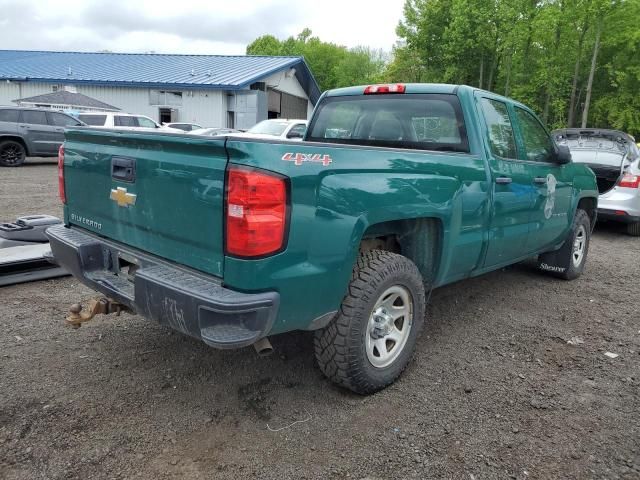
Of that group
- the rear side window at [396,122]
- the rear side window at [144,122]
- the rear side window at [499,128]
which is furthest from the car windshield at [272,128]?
the rear side window at [499,128]

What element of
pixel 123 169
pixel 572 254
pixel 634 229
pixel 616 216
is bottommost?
pixel 634 229

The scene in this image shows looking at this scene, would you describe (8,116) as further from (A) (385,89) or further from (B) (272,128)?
(A) (385,89)

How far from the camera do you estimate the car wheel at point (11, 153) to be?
14.4m

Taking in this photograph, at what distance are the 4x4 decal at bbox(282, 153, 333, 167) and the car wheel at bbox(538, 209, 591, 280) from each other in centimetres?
404

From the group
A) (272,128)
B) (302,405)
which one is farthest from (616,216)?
(272,128)

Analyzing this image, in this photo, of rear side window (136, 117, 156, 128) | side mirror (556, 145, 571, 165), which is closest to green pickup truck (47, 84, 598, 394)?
side mirror (556, 145, 571, 165)

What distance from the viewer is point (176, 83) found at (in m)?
26.0

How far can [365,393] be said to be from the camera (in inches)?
120

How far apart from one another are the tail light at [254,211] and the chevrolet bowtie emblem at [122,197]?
784 millimetres

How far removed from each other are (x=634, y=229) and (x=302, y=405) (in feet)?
26.6

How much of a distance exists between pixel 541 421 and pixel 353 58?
75.3m

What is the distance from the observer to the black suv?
47.1 feet

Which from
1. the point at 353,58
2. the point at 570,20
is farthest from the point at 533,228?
the point at 353,58

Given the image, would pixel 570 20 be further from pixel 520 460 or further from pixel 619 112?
pixel 520 460
